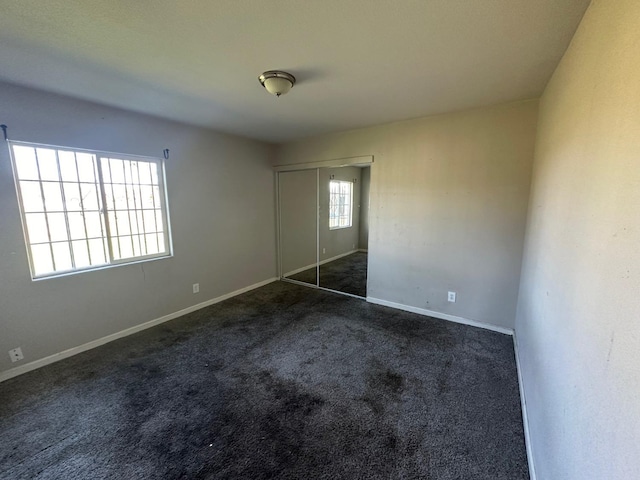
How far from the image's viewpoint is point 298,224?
17.4ft

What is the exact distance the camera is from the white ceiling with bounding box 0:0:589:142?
1365mm

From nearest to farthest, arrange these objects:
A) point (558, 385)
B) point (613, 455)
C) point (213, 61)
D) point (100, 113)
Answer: point (613, 455) → point (558, 385) → point (213, 61) → point (100, 113)

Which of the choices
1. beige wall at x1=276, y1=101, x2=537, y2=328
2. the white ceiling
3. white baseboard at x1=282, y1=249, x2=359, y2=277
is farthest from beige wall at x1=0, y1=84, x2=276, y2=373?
beige wall at x1=276, y1=101, x2=537, y2=328

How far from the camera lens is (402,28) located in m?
1.51

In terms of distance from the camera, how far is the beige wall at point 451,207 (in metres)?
2.80

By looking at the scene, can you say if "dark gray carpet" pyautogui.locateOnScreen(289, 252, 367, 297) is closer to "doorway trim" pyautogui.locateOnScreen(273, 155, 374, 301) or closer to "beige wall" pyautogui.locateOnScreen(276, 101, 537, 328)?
"doorway trim" pyautogui.locateOnScreen(273, 155, 374, 301)

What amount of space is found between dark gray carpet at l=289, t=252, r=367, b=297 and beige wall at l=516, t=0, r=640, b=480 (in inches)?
113

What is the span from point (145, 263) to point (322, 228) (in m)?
3.34

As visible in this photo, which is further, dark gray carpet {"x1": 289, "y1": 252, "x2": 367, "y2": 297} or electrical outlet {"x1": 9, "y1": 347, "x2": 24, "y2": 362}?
dark gray carpet {"x1": 289, "y1": 252, "x2": 367, "y2": 297}

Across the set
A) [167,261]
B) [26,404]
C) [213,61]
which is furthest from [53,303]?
[213,61]

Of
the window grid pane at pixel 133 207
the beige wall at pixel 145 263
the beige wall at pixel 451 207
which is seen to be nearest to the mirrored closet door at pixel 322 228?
the beige wall at pixel 145 263

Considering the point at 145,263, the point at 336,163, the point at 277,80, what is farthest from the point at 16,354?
the point at 336,163

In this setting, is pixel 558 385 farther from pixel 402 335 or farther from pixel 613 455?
pixel 402 335

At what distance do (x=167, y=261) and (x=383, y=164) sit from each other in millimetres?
3119
